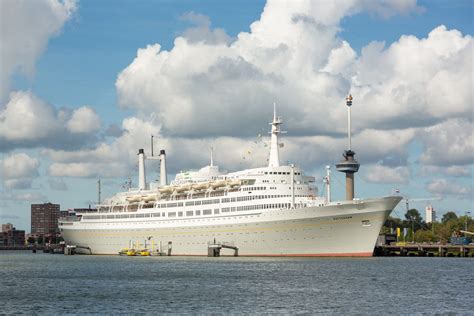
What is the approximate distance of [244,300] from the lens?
57250 millimetres

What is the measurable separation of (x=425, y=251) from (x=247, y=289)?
7641cm

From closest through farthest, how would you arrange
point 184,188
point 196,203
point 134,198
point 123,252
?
point 196,203 → point 184,188 → point 123,252 → point 134,198

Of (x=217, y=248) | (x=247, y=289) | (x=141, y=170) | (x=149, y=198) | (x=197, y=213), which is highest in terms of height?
(x=141, y=170)

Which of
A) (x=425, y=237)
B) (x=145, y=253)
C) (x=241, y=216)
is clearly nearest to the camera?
(x=241, y=216)

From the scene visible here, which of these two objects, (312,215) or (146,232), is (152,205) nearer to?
(146,232)

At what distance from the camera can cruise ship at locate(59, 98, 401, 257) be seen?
327ft

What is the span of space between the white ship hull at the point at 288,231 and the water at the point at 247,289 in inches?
233

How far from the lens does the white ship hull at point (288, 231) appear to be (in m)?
98.8

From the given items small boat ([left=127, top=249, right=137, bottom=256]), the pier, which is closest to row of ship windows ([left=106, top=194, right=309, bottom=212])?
the pier

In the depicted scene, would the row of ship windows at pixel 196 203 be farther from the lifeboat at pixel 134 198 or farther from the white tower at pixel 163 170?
the white tower at pixel 163 170

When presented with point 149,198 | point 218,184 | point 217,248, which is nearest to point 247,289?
point 217,248

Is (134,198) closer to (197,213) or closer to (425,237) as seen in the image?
(197,213)

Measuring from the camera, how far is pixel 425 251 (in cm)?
13462

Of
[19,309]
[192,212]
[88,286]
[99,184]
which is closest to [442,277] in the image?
[88,286]
